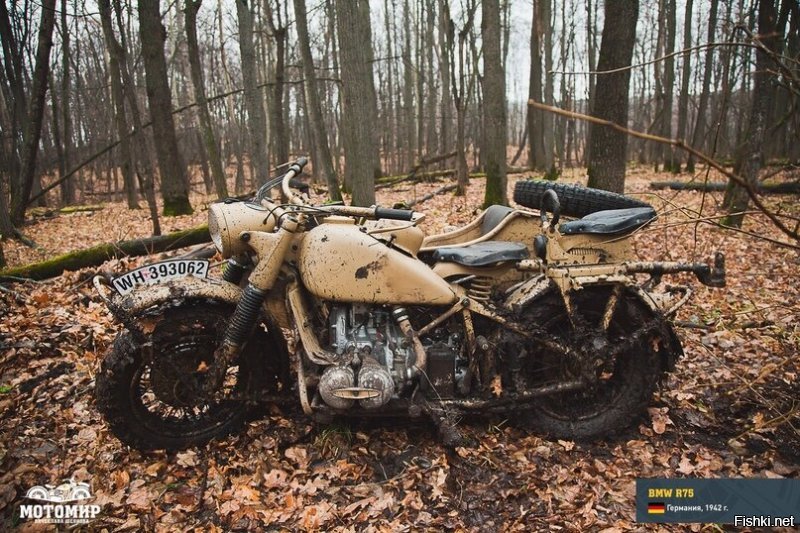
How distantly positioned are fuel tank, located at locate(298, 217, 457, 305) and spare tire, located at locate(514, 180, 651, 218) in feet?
4.42

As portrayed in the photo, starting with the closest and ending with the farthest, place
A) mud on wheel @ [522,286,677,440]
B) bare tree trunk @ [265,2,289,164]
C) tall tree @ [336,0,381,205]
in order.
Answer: mud on wheel @ [522,286,677,440] < tall tree @ [336,0,381,205] < bare tree trunk @ [265,2,289,164]

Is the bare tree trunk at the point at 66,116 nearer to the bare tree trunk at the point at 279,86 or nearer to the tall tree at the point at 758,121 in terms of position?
the bare tree trunk at the point at 279,86

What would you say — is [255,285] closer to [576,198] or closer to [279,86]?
[576,198]

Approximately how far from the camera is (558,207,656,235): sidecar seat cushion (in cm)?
328

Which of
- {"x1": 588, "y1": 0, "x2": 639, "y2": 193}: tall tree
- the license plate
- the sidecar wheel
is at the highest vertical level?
{"x1": 588, "y1": 0, "x2": 639, "y2": 193}: tall tree

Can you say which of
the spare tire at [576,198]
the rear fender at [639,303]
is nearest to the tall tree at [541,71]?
the spare tire at [576,198]

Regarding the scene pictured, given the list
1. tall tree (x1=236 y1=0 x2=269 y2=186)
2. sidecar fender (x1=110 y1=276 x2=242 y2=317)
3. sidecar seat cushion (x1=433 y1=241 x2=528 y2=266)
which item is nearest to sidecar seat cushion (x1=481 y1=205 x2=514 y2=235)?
sidecar seat cushion (x1=433 y1=241 x2=528 y2=266)

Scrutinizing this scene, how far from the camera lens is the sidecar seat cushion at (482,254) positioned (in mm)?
3242

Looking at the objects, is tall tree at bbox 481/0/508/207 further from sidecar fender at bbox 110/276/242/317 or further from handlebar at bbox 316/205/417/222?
sidecar fender at bbox 110/276/242/317

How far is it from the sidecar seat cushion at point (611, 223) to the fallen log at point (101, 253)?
5567mm

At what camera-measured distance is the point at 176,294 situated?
10.2ft

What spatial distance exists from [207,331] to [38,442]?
4.71ft

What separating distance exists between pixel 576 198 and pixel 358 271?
6.51 feet

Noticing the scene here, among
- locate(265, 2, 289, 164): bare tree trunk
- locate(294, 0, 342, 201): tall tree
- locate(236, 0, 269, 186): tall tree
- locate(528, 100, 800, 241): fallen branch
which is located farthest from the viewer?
locate(265, 2, 289, 164): bare tree trunk
